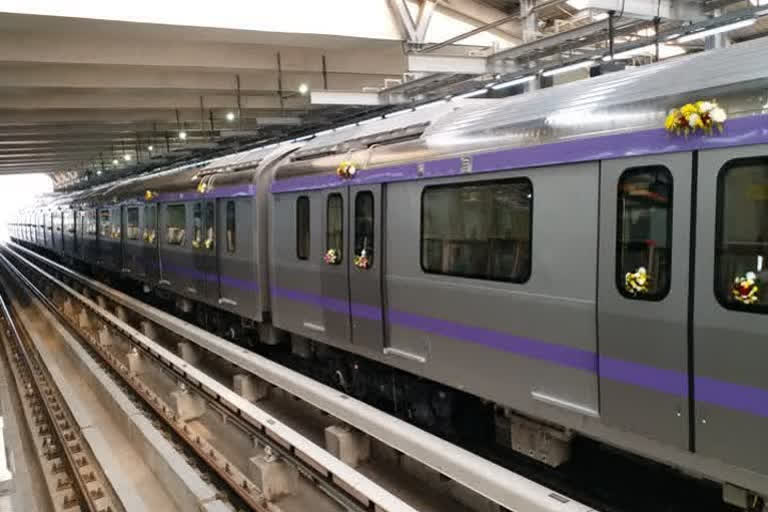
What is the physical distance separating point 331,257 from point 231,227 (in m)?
3.18

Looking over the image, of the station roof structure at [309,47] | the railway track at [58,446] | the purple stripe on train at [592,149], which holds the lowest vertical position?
the railway track at [58,446]

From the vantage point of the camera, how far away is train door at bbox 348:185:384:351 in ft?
20.2

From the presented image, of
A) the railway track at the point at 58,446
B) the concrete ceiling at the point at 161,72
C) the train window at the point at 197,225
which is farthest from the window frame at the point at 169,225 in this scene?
the railway track at the point at 58,446

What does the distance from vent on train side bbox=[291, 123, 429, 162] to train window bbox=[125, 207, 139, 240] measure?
7.94 metres

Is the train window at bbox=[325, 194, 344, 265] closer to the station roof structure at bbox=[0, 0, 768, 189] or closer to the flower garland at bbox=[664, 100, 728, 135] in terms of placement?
the station roof structure at bbox=[0, 0, 768, 189]

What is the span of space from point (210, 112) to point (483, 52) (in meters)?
8.57

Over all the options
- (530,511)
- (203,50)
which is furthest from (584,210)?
(203,50)

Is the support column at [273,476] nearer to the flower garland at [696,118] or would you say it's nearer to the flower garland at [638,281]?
the flower garland at [638,281]

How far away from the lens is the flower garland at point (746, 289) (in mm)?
3229

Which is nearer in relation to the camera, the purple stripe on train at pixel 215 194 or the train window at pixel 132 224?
the purple stripe on train at pixel 215 194

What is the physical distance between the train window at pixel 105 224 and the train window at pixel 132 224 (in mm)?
2091

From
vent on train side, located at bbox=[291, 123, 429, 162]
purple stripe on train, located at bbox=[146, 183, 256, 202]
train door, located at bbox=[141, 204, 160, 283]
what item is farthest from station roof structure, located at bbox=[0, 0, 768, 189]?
train door, located at bbox=[141, 204, 160, 283]

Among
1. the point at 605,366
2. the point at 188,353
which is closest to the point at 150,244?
the point at 188,353

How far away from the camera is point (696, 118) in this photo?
3.40 meters
